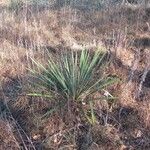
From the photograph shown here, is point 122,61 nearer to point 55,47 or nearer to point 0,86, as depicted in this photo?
point 55,47

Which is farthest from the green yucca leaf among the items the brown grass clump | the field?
the brown grass clump

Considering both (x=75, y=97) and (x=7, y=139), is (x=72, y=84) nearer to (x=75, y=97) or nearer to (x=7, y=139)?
(x=75, y=97)

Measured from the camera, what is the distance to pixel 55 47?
5.73 metres

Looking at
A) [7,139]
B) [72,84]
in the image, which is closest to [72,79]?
[72,84]

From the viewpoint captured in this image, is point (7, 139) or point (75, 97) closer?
point (7, 139)

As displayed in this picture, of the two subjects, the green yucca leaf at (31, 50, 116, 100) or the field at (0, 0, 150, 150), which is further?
the green yucca leaf at (31, 50, 116, 100)

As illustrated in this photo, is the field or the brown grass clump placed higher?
the field

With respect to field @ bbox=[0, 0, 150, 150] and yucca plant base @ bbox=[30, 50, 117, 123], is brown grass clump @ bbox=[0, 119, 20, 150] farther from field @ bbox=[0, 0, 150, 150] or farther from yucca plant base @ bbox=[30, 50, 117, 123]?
yucca plant base @ bbox=[30, 50, 117, 123]

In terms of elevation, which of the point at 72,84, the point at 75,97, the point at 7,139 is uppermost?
the point at 72,84

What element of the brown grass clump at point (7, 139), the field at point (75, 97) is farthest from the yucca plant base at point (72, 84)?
the brown grass clump at point (7, 139)

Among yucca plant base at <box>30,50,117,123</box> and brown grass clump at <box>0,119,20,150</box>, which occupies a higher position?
yucca plant base at <box>30,50,117,123</box>

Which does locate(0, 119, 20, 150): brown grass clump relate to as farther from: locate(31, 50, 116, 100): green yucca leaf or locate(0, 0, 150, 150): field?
locate(31, 50, 116, 100): green yucca leaf

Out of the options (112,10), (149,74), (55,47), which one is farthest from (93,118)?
(112,10)

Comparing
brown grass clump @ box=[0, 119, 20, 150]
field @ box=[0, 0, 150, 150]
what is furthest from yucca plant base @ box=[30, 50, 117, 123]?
brown grass clump @ box=[0, 119, 20, 150]
